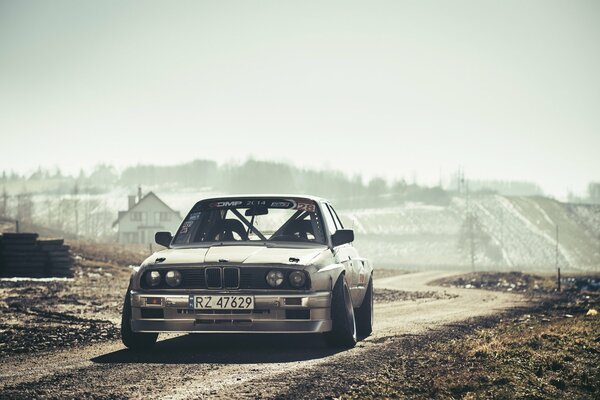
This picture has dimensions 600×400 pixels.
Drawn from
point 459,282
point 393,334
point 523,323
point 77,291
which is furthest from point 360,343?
point 459,282

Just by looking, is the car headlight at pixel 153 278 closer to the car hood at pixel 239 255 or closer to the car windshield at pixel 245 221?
the car hood at pixel 239 255

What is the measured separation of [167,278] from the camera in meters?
8.66

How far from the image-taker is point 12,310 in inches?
675

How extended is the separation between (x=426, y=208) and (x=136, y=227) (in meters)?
96.1

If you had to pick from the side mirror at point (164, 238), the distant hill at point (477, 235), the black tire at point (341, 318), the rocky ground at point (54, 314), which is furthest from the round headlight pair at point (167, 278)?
the distant hill at point (477, 235)

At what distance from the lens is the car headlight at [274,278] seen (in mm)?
8500

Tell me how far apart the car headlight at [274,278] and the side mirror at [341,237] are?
1.62 meters

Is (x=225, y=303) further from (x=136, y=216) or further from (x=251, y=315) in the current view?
(x=136, y=216)

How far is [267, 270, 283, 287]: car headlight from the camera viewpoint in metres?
8.50

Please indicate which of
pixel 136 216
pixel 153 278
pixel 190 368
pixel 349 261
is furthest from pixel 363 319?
pixel 136 216

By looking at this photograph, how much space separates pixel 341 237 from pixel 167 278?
2463 mm

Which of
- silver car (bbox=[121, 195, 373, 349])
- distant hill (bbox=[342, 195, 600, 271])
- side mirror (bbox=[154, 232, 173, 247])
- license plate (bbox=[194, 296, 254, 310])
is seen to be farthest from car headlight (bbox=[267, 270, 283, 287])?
distant hill (bbox=[342, 195, 600, 271])

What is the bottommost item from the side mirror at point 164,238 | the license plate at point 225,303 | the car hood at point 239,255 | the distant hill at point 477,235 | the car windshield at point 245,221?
the distant hill at point 477,235

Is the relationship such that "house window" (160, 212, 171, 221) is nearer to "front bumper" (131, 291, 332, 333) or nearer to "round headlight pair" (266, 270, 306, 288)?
"front bumper" (131, 291, 332, 333)
